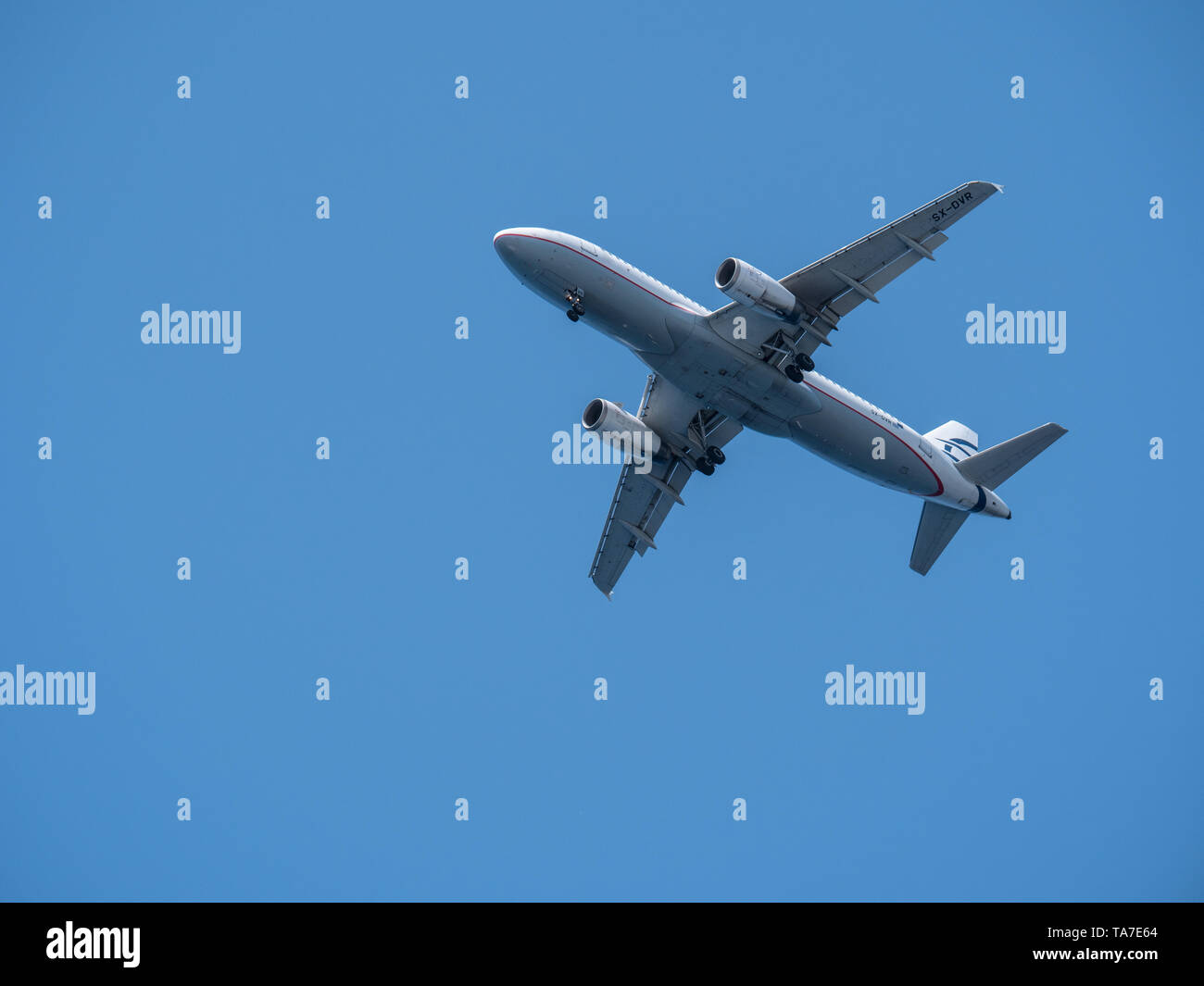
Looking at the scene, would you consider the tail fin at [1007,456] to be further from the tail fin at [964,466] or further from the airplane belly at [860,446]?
the airplane belly at [860,446]

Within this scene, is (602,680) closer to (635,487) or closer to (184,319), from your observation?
(635,487)

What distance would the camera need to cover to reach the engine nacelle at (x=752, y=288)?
40938 millimetres

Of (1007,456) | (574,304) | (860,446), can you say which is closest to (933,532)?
(1007,456)

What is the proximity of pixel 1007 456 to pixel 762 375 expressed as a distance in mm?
11229

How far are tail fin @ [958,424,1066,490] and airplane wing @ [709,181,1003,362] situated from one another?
8.93 meters

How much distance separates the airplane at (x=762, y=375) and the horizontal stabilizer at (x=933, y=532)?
43mm

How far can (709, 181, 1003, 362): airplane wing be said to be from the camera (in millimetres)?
40781

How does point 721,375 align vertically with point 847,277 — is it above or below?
below

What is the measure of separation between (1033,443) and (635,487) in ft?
51.1

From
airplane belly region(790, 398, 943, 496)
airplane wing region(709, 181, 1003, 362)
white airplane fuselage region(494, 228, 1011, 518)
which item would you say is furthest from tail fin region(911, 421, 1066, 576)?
airplane wing region(709, 181, 1003, 362)

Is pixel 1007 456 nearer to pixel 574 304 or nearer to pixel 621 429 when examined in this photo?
pixel 621 429

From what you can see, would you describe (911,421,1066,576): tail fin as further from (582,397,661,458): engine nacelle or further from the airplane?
(582,397,661,458): engine nacelle

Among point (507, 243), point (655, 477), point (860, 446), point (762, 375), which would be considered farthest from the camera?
point (655, 477)

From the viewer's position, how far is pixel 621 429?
47.9 meters
